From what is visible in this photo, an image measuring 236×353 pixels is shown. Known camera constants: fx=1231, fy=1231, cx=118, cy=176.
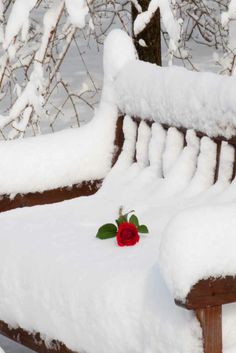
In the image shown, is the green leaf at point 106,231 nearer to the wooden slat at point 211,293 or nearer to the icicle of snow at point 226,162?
the icicle of snow at point 226,162

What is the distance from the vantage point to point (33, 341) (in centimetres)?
400

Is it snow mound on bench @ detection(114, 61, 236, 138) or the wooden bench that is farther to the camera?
snow mound on bench @ detection(114, 61, 236, 138)

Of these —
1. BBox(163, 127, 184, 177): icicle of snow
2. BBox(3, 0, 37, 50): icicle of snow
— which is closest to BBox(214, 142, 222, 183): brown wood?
BBox(163, 127, 184, 177): icicle of snow

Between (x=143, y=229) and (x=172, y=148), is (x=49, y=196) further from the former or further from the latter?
(x=143, y=229)

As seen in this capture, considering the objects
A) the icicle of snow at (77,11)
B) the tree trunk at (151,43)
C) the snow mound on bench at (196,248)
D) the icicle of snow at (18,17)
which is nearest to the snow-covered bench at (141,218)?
the snow mound on bench at (196,248)

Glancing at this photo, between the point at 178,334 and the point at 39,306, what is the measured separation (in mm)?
750

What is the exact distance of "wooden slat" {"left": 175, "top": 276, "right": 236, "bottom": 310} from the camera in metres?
3.09

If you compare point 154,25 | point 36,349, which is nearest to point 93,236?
point 36,349

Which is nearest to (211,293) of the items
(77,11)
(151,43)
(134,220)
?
(134,220)

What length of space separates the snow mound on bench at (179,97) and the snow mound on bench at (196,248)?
1.01 meters

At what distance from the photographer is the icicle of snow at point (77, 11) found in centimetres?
469

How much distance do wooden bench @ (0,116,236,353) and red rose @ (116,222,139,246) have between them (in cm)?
38

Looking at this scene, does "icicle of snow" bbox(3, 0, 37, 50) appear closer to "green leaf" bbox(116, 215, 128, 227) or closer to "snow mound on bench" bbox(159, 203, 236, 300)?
"green leaf" bbox(116, 215, 128, 227)

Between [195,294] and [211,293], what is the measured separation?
54 millimetres
